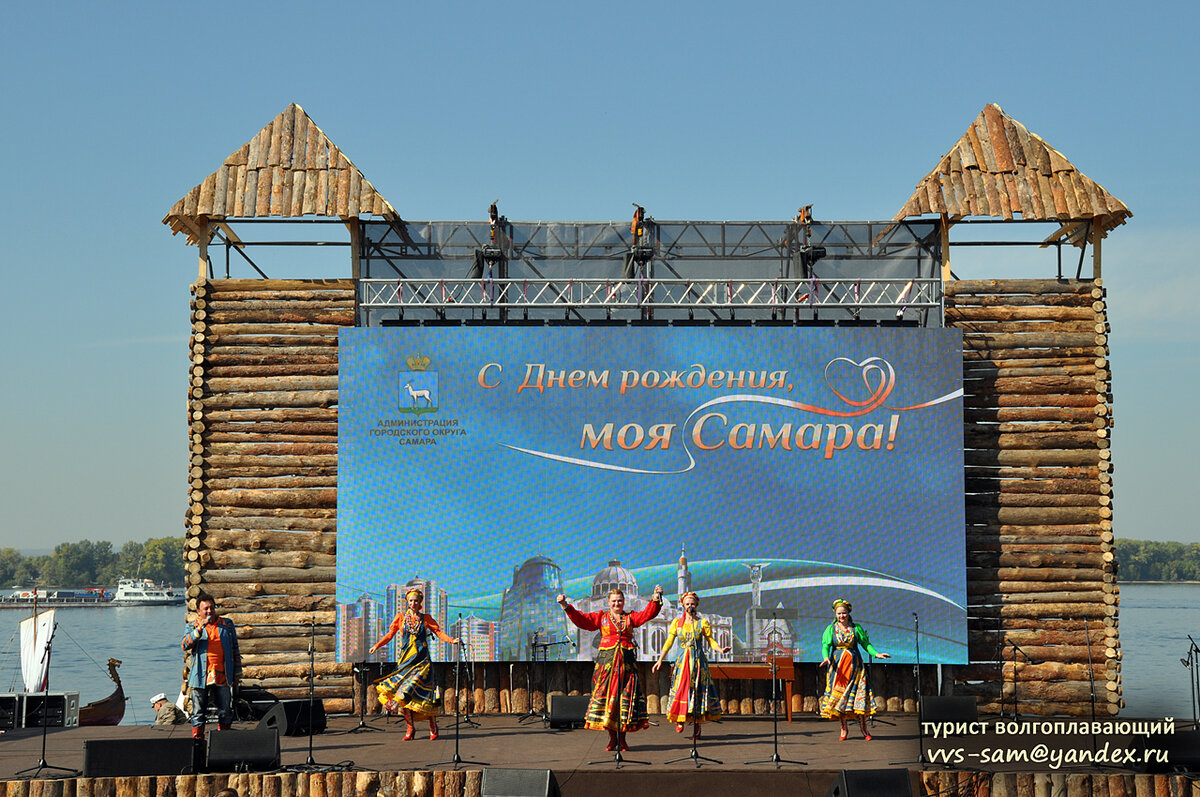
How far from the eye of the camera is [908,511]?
48.1 ft

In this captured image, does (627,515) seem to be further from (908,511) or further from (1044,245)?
(1044,245)

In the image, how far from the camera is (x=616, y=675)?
38.5 ft

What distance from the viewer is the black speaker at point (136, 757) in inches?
431

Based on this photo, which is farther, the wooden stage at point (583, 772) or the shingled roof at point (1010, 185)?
the shingled roof at point (1010, 185)

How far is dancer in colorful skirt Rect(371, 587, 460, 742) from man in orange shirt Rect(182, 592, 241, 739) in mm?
1461

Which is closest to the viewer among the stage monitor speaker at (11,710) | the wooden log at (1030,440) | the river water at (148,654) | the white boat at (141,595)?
the stage monitor speaker at (11,710)

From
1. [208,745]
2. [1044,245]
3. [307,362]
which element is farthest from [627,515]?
[1044,245]

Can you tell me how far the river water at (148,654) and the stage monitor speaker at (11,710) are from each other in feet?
39.9

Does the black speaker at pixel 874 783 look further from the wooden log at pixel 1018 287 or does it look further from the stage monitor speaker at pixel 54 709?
the stage monitor speaker at pixel 54 709

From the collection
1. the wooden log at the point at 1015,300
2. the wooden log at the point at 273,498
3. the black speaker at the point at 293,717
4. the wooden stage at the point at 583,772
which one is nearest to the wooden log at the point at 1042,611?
the wooden stage at the point at 583,772

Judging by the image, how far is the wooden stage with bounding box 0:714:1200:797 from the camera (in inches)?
431

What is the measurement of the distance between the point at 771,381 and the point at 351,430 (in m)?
5.10

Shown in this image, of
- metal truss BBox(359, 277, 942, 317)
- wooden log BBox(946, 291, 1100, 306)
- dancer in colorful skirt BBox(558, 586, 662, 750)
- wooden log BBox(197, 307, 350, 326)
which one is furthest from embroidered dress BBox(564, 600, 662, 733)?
wooden log BBox(946, 291, 1100, 306)

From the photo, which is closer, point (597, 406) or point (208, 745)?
point (208, 745)
